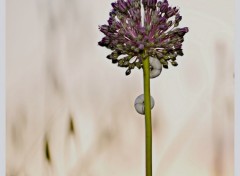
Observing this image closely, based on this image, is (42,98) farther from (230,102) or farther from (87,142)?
(230,102)

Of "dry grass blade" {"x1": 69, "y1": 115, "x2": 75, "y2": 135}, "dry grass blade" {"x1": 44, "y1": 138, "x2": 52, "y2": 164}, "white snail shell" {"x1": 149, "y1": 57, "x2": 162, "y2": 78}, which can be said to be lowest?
"dry grass blade" {"x1": 44, "y1": 138, "x2": 52, "y2": 164}

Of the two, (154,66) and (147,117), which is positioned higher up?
(154,66)

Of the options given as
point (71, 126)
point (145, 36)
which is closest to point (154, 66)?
point (145, 36)

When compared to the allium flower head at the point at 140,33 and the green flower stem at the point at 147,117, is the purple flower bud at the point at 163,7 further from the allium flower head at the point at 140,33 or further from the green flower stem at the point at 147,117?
the green flower stem at the point at 147,117

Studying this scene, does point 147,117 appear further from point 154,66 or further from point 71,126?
point 71,126

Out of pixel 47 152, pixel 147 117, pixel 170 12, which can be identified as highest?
pixel 170 12

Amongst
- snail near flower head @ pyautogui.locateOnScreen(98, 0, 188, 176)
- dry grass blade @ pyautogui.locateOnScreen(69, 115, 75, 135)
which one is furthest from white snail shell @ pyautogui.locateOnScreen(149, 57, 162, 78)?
dry grass blade @ pyautogui.locateOnScreen(69, 115, 75, 135)

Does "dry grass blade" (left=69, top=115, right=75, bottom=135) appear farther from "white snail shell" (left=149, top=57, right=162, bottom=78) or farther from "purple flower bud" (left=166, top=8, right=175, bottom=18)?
"purple flower bud" (left=166, top=8, right=175, bottom=18)

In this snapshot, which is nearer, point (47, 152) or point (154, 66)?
point (154, 66)
